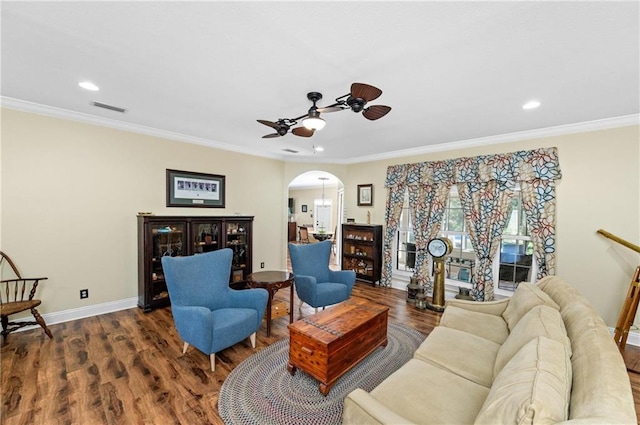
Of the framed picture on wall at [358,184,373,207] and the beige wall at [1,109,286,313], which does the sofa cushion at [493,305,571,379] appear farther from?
the beige wall at [1,109,286,313]

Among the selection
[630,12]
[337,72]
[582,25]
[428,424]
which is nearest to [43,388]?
[428,424]

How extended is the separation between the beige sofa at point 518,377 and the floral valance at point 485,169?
1.97 meters

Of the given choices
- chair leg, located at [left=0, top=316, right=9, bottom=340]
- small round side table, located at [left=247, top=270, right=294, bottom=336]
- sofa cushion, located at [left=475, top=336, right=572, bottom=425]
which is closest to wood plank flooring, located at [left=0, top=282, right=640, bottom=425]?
chair leg, located at [left=0, top=316, right=9, bottom=340]

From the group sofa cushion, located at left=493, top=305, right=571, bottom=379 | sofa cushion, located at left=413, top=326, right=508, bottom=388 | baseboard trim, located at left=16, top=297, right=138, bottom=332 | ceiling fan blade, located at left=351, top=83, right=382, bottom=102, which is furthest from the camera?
baseboard trim, located at left=16, top=297, right=138, bottom=332

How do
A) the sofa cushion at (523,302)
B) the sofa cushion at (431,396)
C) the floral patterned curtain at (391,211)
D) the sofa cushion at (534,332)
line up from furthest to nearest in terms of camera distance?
the floral patterned curtain at (391,211)
the sofa cushion at (523,302)
the sofa cushion at (534,332)
the sofa cushion at (431,396)

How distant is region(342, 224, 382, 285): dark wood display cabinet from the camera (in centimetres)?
524

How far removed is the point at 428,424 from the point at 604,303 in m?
3.58

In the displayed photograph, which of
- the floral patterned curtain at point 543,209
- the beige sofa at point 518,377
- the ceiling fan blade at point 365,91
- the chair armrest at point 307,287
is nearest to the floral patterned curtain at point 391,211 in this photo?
the floral patterned curtain at point 543,209

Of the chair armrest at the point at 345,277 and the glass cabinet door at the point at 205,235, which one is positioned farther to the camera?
the glass cabinet door at the point at 205,235

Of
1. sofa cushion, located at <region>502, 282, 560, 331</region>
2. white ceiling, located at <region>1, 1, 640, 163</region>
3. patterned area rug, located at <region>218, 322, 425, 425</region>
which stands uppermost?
white ceiling, located at <region>1, 1, 640, 163</region>

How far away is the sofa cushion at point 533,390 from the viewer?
0.92 metres

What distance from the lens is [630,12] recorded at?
60.6 inches

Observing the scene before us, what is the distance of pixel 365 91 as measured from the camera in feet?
6.37

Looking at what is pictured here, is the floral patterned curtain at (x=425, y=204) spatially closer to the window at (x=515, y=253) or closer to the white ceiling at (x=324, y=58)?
the window at (x=515, y=253)
